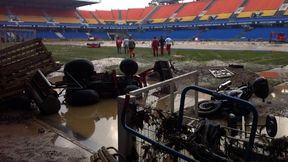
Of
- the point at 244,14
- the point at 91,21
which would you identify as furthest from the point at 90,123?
the point at 91,21

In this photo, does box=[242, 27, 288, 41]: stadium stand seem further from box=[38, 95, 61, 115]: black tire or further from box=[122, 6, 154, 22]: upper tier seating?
box=[38, 95, 61, 115]: black tire

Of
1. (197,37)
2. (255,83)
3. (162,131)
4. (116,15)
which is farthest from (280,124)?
(116,15)

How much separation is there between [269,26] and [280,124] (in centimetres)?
5529

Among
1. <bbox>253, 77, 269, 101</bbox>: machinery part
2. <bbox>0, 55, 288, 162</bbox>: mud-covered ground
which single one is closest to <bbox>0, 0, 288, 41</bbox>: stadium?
<bbox>0, 55, 288, 162</bbox>: mud-covered ground

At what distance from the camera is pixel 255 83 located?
8047 mm

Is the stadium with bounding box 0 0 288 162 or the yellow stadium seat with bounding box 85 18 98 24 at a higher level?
the yellow stadium seat with bounding box 85 18 98 24

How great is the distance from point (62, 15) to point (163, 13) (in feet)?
85.2

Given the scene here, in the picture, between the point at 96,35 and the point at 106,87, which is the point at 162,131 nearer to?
the point at 106,87

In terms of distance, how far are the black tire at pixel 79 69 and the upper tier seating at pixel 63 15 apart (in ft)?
229

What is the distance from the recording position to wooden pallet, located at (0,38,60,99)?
862 cm

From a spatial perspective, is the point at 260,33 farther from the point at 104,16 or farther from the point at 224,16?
the point at 104,16

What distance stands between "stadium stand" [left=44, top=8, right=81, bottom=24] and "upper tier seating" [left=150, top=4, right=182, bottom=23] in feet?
65.0

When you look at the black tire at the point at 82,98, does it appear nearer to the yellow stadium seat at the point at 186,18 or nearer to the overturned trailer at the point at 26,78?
the overturned trailer at the point at 26,78

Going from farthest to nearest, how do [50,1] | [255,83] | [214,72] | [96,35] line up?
1. [96,35]
2. [50,1]
3. [214,72]
4. [255,83]
